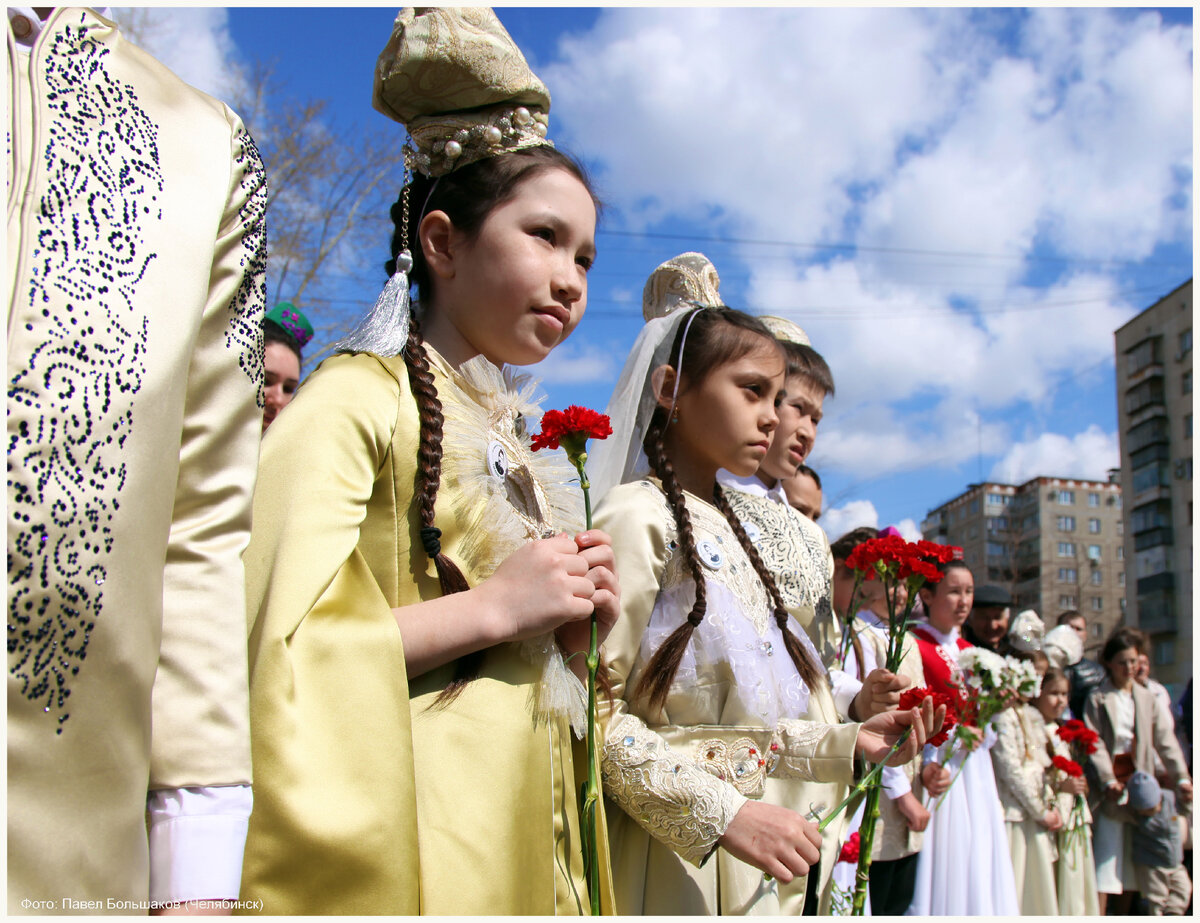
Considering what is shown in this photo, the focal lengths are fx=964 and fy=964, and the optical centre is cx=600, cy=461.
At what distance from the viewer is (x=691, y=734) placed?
7.29ft

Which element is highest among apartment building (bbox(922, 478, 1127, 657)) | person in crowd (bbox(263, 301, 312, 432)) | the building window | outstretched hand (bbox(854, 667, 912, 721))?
the building window

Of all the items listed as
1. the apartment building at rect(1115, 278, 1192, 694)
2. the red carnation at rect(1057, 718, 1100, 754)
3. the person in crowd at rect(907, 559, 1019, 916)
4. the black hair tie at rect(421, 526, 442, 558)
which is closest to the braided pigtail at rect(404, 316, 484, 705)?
the black hair tie at rect(421, 526, 442, 558)

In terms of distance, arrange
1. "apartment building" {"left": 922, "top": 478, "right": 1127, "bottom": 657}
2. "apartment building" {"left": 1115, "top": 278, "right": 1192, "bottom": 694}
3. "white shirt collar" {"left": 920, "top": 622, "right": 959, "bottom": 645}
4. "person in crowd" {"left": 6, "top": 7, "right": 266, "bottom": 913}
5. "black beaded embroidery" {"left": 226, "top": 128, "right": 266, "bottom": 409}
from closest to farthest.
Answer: "person in crowd" {"left": 6, "top": 7, "right": 266, "bottom": 913} → "black beaded embroidery" {"left": 226, "top": 128, "right": 266, "bottom": 409} → "white shirt collar" {"left": 920, "top": 622, "right": 959, "bottom": 645} → "apartment building" {"left": 1115, "top": 278, "right": 1192, "bottom": 694} → "apartment building" {"left": 922, "top": 478, "right": 1127, "bottom": 657}

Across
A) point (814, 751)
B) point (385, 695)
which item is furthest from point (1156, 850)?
→ point (385, 695)

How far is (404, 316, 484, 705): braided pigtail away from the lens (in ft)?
5.07

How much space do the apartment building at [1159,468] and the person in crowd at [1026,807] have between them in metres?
33.3

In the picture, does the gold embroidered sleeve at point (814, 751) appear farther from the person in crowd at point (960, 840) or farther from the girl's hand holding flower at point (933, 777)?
the girl's hand holding flower at point (933, 777)

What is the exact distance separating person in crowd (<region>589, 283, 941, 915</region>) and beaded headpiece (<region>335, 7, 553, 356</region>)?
843 millimetres

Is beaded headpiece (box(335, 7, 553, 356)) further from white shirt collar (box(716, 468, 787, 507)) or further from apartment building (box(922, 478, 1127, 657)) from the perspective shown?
apartment building (box(922, 478, 1127, 657))

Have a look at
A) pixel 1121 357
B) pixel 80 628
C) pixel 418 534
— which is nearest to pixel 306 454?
pixel 418 534

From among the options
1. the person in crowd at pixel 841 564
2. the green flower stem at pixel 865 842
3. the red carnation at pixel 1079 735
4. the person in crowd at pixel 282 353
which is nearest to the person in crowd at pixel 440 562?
the green flower stem at pixel 865 842

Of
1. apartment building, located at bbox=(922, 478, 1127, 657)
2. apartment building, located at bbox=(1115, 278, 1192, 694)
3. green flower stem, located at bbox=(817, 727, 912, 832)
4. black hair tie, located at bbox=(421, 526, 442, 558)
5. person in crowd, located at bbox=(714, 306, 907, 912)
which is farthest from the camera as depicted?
apartment building, located at bbox=(922, 478, 1127, 657)

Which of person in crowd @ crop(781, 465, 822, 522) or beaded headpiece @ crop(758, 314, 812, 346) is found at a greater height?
beaded headpiece @ crop(758, 314, 812, 346)

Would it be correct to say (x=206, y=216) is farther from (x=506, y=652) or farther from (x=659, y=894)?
(x=659, y=894)
